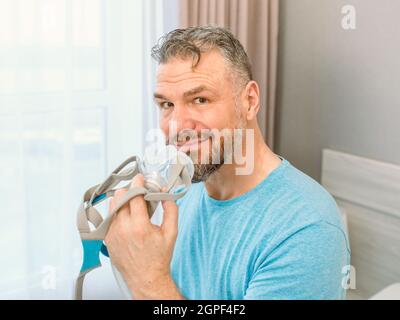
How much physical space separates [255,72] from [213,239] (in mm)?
1089

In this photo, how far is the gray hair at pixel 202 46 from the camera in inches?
40.3

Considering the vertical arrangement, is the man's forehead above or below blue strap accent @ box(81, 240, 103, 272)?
above

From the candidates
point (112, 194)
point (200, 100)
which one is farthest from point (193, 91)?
point (112, 194)

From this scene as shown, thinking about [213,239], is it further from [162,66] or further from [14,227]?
[14,227]

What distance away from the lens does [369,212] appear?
1718 millimetres

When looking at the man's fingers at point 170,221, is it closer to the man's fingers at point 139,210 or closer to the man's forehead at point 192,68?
the man's fingers at point 139,210

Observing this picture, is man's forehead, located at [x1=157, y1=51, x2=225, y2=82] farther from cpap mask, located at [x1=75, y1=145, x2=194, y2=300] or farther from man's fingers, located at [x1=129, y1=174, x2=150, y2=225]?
man's fingers, located at [x1=129, y1=174, x2=150, y2=225]

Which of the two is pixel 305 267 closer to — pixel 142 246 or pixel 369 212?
pixel 142 246

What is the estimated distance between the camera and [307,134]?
2018 mm

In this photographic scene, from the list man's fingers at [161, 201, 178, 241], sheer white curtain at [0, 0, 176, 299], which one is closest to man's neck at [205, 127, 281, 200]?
man's fingers at [161, 201, 178, 241]

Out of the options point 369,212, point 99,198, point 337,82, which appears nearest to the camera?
point 99,198

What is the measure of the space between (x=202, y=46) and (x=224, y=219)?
14.5 inches

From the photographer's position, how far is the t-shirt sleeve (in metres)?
0.88
